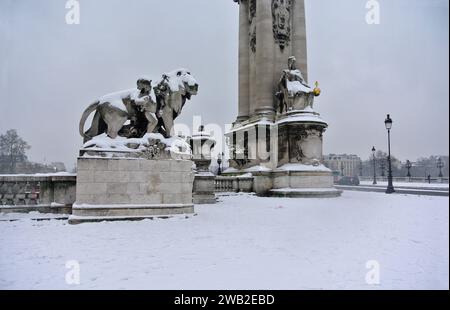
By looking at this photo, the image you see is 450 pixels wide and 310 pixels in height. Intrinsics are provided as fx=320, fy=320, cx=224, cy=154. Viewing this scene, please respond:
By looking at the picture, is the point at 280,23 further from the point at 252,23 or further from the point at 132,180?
the point at 132,180

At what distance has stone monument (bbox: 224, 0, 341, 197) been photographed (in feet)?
54.7

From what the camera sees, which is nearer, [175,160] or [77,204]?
[77,204]

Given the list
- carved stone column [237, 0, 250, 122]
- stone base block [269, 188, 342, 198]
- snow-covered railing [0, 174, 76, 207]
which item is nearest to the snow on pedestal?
snow-covered railing [0, 174, 76, 207]

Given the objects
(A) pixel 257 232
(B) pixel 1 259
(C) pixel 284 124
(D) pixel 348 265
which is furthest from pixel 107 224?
(C) pixel 284 124

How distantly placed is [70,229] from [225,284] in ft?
14.4

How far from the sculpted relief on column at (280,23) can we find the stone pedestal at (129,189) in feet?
48.7

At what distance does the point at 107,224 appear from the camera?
703 cm

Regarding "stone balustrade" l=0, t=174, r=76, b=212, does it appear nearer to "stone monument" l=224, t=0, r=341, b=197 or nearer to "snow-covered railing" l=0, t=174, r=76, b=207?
"snow-covered railing" l=0, t=174, r=76, b=207

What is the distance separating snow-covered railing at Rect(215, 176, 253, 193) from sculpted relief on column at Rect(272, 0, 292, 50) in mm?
9129

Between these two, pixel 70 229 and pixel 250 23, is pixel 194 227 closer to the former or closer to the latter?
pixel 70 229

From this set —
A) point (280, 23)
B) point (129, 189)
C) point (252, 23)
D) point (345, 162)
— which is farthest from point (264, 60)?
point (345, 162)

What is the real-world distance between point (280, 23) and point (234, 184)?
10.9 m

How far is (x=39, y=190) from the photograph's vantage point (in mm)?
8398
